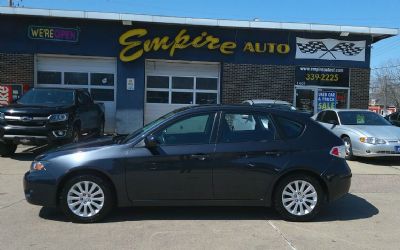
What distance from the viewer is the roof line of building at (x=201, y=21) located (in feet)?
60.5

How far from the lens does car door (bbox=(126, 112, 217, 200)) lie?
6355mm

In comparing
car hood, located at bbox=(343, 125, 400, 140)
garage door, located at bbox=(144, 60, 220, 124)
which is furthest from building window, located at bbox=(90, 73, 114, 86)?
car hood, located at bbox=(343, 125, 400, 140)

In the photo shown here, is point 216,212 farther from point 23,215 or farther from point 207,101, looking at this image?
point 207,101

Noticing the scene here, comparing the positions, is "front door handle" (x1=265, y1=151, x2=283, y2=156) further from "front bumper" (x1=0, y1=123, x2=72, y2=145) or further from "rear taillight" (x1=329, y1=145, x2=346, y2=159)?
"front bumper" (x1=0, y1=123, x2=72, y2=145)

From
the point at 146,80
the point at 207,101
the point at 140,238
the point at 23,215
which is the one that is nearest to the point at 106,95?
the point at 146,80

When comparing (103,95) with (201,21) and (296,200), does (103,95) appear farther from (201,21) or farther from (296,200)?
(296,200)

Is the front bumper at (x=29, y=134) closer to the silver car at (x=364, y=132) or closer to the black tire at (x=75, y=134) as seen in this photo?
the black tire at (x=75, y=134)

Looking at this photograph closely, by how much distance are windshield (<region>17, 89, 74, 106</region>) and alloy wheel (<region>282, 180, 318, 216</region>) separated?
787 centimetres

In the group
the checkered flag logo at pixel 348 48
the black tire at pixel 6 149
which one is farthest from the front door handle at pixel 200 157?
the checkered flag logo at pixel 348 48

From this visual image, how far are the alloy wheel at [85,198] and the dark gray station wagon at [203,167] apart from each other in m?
0.01

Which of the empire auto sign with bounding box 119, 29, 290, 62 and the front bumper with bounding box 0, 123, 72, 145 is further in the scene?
the empire auto sign with bounding box 119, 29, 290, 62

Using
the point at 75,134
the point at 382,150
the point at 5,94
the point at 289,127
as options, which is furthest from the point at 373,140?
the point at 5,94

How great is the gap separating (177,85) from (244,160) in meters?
13.9

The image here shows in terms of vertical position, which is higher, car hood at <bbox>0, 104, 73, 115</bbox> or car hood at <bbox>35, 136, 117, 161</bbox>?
car hood at <bbox>0, 104, 73, 115</bbox>
